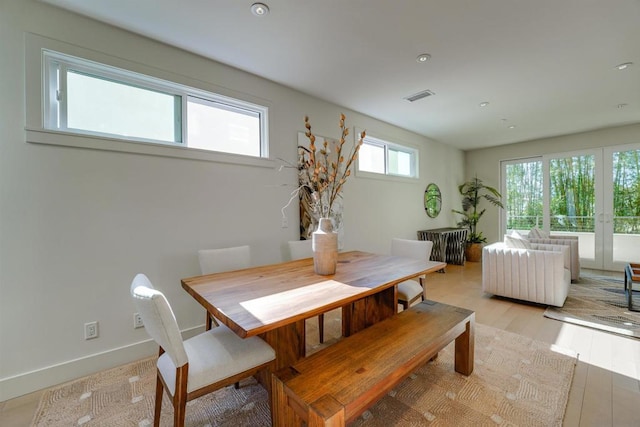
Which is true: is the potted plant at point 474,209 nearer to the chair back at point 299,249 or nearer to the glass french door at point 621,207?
the glass french door at point 621,207

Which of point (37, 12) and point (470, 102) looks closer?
point (37, 12)

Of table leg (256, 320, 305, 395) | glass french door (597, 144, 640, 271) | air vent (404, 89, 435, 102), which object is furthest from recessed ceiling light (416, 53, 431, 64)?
glass french door (597, 144, 640, 271)

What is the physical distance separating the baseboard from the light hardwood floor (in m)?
0.06

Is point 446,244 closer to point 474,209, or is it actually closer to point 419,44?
point 474,209

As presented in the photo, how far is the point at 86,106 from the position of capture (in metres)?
2.06

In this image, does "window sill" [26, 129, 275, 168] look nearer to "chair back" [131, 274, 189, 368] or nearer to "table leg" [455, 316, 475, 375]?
"chair back" [131, 274, 189, 368]

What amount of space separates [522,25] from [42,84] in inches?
146

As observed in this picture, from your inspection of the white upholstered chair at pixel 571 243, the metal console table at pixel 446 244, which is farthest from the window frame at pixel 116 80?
the white upholstered chair at pixel 571 243

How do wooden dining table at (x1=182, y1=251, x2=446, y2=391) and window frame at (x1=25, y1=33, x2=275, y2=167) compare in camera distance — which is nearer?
wooden dining table at (x1=182, y1=251, x2=446, y2=391)

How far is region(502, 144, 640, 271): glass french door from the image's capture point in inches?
185

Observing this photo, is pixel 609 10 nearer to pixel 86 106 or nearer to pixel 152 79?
pixel 152 79

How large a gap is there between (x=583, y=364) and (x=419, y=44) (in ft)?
9.68

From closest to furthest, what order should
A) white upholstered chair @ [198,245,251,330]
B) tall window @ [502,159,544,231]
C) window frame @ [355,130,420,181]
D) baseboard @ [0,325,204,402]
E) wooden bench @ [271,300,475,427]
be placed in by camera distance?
wooden bench @ [271,300,475,427] → baseboard @ [0,325,204,402] → white upholstered chair @ [198,245,251,330] → window frame @ [355,130,420,181] → tall window @ [502,159,544,231]

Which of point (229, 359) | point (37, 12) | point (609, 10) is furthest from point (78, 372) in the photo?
point (609, 10)
